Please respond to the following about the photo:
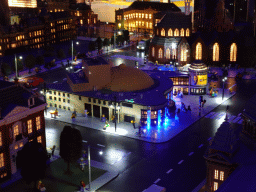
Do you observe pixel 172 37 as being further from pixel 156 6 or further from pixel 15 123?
pixel 15 123

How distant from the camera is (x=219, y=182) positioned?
204 ft

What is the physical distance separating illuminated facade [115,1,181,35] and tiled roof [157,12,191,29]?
4731cm

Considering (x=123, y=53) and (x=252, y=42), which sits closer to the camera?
(x=252, y=42)

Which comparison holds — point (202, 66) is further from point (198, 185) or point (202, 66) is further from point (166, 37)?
point (198, 185)

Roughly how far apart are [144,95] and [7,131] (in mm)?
32442

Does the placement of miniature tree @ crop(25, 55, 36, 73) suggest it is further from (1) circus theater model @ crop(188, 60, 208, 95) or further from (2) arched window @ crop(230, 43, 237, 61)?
(2) arched window @ crop(230, 43, 237, 61)

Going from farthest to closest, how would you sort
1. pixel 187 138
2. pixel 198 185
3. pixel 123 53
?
pixel 123 53, pixel 187 138, pixel 198 185

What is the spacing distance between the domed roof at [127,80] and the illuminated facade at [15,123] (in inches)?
976

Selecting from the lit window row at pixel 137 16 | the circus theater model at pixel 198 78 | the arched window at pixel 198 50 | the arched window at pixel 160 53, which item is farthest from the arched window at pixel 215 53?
the lit window row at pixel 137 16

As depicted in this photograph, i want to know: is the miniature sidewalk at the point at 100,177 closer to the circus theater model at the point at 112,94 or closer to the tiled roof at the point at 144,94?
the circus theater model at the point at 112,94

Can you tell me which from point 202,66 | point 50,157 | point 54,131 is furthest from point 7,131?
point 202,66

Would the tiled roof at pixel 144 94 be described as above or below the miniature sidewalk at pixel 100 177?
above

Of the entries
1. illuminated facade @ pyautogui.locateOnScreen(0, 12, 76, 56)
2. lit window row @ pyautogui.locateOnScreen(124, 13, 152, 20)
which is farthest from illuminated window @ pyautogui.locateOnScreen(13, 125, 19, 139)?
lit window row @ pyautogui.locateOnScreen(124, 13, 152, 20)

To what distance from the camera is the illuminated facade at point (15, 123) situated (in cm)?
6944
